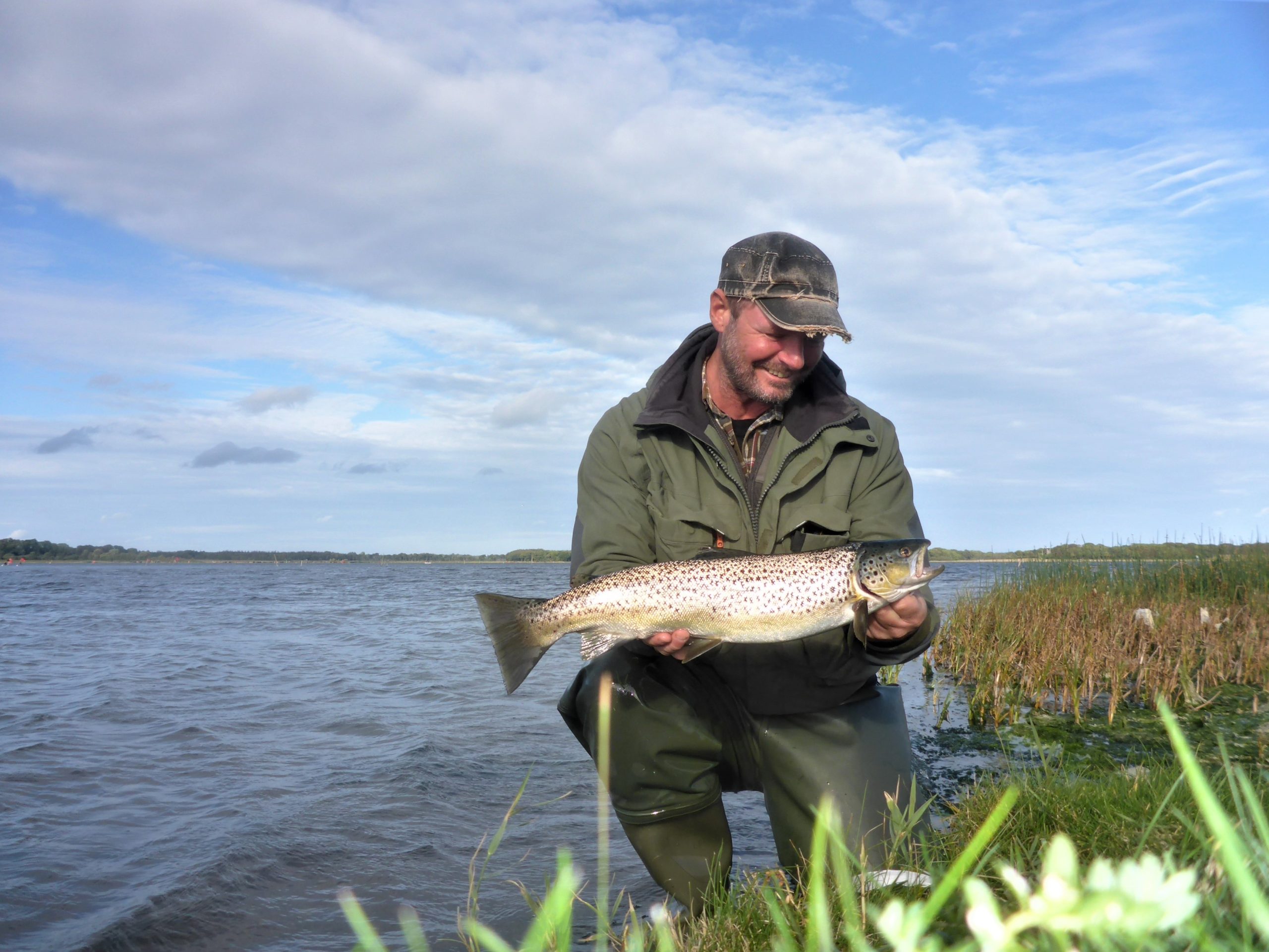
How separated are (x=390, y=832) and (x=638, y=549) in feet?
10.5

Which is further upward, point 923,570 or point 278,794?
point 923,570

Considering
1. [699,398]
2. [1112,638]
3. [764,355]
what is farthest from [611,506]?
[1112,638]

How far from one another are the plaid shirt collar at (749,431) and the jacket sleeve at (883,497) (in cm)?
60

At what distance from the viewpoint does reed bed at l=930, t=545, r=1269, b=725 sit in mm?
8898

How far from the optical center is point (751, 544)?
16.6ft

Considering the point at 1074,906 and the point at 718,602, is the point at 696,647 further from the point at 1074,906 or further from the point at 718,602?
the point at 1074,906

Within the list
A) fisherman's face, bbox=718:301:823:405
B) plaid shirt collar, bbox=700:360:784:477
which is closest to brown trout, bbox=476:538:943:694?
plaid shirt collar, bbox=700:360:784:477

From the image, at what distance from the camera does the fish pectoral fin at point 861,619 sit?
166 inches

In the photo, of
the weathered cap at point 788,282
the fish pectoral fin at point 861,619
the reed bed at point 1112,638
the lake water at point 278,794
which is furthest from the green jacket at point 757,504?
the reed bed at point 1112,638

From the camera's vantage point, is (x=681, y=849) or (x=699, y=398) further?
(x=699, y=398)

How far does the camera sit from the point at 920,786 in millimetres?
5844

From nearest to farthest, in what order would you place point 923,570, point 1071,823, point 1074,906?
point 1074,906 < point 1071,823 < point 923,570

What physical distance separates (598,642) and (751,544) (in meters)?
1.09

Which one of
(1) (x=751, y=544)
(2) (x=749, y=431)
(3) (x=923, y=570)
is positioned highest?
(2) (x=749, y=431)
